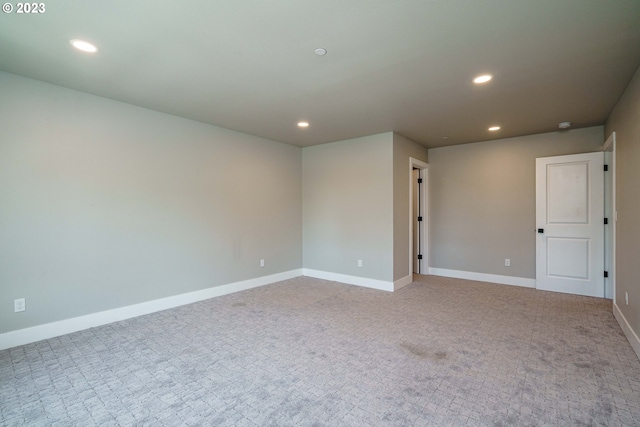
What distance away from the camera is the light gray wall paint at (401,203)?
491 cm

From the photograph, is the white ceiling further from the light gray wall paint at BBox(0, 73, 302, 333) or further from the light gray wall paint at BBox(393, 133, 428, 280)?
the light gray wall paint at BBox(393, 133, 428, 280)

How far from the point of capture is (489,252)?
17.9ft

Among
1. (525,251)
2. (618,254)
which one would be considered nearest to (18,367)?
(618,254)

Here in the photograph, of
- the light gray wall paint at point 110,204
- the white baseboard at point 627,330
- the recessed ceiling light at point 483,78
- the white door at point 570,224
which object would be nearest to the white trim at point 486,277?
the white door at point 570,224

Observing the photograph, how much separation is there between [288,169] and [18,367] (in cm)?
433

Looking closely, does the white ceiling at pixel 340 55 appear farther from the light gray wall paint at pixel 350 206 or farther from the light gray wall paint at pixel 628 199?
the light gray wall paint at pixel 350 206

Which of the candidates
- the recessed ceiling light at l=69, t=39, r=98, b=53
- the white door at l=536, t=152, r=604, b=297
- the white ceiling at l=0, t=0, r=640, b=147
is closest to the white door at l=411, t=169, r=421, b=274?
the white door at l=536, t=152, r=604, b=297

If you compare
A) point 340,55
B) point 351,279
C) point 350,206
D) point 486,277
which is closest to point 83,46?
point 340,55

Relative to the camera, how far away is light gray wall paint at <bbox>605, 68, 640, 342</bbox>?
276 centimetres

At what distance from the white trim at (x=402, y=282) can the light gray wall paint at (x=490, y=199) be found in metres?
1.03

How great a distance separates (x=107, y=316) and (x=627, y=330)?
214 inches

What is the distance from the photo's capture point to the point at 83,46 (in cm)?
237

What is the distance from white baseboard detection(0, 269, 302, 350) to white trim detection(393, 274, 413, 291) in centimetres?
229

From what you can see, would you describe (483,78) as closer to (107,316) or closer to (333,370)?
(333,370)
